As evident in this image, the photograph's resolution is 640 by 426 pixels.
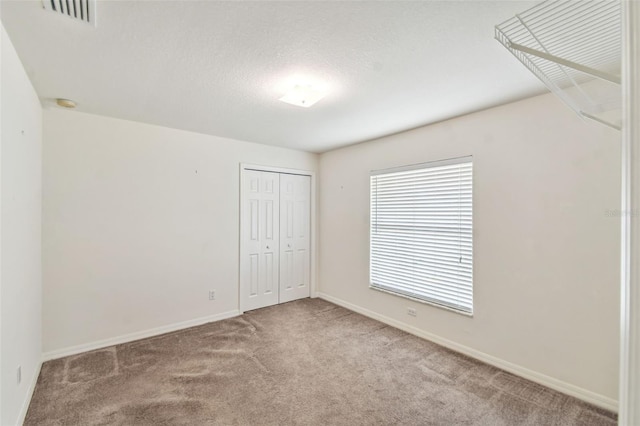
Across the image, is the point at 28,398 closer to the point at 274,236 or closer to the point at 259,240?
the point at 259,240

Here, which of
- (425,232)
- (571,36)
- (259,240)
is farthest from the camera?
(259,240)

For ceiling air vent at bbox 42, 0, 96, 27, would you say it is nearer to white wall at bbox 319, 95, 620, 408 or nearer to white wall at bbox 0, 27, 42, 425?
white wall at bbox 0, 27, 42, 425

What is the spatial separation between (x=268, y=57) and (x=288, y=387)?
2524 millimetres

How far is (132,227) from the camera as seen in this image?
10.9 feet

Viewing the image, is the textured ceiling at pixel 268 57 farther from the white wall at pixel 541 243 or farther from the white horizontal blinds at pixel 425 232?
the white horizontal blinds at pixel 425 232

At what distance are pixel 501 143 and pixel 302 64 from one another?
2.00 metres

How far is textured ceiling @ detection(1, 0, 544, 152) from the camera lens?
5.07ft

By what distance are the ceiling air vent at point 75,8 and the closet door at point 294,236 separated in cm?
315

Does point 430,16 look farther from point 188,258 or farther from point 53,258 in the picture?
point 53,258

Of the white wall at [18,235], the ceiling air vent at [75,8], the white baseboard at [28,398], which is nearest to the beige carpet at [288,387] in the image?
the white baseboard at [28,398]

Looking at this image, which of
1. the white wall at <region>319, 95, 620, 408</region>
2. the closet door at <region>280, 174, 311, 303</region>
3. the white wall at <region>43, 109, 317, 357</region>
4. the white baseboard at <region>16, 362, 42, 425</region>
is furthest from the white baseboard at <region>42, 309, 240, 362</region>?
the white wall at <region>319, 95, 620, 408</region>

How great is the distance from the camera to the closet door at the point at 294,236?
15.3 ft

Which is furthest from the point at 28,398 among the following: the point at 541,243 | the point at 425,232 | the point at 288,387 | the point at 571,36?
the point at 571,36

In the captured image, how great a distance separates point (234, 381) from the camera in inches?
98.1
